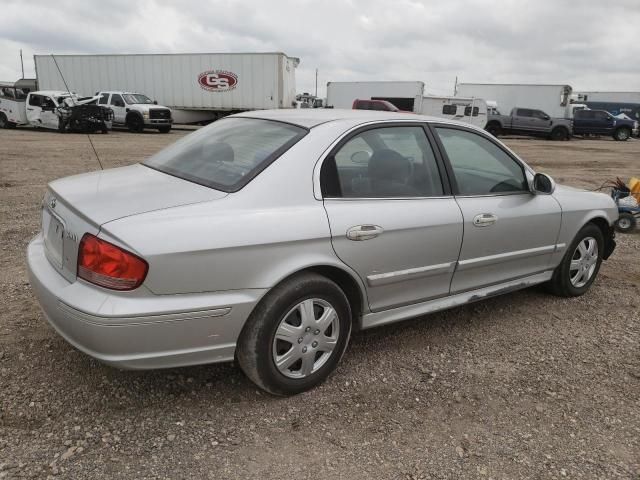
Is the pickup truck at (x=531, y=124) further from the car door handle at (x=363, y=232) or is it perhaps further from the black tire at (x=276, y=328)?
the black tire at (x=276, y=328)

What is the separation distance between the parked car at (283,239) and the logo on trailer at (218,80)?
22762mm

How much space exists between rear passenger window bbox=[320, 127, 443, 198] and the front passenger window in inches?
7.8

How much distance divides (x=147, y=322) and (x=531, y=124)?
2922 cm

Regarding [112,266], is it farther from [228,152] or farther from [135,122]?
[135,122]

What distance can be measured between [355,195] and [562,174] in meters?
12.0

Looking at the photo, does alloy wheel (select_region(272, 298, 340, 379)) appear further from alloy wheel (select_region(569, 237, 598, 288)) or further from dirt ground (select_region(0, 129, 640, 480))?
alloy wheel (select_region(569, 237, 598, 288))

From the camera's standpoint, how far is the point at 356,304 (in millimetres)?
3029

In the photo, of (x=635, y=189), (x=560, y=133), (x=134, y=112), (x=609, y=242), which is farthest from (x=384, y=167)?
(x=560, y=133)

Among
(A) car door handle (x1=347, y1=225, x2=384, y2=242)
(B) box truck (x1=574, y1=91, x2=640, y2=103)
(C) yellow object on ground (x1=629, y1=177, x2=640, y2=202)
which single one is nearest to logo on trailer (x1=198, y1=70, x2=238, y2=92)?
(C) yellow object on ground (x1=629, y1=177, x2=640, y2=202)

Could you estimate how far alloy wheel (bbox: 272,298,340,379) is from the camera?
8.86 feet

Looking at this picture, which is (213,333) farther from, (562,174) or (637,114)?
(637,114)

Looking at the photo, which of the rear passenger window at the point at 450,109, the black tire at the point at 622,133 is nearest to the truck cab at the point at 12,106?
the rear passenger window at the point at 450,109

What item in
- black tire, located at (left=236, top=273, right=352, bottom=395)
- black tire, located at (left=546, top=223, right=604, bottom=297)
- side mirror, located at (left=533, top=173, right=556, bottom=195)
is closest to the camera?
black tire, located at (left=236, top=273, right=352, bottom=395)

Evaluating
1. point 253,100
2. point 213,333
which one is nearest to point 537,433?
point 213,333
